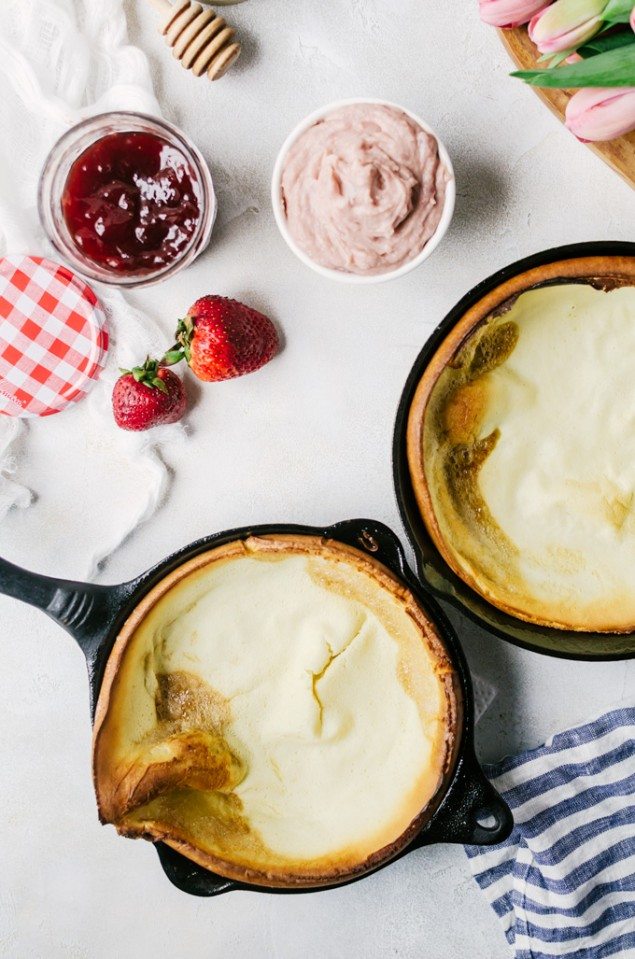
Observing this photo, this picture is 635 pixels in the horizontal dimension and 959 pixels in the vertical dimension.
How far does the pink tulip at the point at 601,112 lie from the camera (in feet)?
4.24

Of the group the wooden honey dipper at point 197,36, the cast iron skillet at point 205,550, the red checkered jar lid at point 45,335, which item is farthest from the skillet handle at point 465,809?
the wooden honey dipper at point 197,36

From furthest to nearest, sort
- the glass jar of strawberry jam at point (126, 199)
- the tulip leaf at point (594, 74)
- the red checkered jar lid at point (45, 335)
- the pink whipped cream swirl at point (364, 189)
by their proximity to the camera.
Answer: the red checkered jar lid at point (45, 335) < the glass jar of strawberry jam at point (126, 199) < the pink whipped cream swirl at point (364, 189) < the tulip leaf at point (594, 74)

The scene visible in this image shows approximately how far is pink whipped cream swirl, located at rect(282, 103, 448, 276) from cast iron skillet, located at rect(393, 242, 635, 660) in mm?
146

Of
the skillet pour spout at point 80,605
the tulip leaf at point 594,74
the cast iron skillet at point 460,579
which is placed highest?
the tulip leaf at point 594,74

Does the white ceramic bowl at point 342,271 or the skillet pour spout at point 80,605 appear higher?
the white ceramic bowl at point 342,271

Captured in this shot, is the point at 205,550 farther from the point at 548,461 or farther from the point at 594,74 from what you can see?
the point at 594,74

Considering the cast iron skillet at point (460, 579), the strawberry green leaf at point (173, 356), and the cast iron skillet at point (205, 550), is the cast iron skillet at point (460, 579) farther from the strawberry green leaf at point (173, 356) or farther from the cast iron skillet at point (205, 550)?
the strawberry green leaf at point (173, 356)

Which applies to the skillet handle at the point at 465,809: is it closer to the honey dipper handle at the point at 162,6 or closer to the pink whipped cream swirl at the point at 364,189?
the pink whipped cream swirl at the point at 364,189

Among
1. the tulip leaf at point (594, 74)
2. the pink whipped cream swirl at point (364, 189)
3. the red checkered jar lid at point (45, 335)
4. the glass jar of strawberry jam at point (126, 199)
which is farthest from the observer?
the red checkered jar lid at point (45, 335)

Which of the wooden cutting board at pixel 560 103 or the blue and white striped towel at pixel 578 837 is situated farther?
the blue and white striped towel at pixel 578 837

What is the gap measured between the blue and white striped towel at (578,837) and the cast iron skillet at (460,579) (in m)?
0.24

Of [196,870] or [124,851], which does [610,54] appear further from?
[124,851]

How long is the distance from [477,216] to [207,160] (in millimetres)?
503

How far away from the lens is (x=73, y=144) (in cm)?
148
